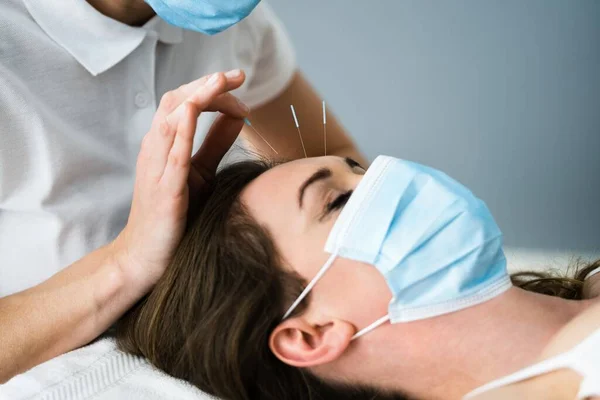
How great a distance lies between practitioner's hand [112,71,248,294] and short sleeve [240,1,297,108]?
441mm

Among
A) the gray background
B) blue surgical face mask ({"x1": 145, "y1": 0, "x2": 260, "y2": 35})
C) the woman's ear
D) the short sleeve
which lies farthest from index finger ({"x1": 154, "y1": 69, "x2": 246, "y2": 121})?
the gray background

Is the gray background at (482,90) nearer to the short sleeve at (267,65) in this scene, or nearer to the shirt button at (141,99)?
the short sleeve at (267,65)

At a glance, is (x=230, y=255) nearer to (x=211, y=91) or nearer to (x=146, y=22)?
(x=211, y=91)

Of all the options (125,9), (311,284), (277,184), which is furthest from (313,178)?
(125,9)

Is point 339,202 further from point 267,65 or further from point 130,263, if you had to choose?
point 267,65

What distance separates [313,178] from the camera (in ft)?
3.97

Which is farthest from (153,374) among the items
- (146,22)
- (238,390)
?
(146,22)

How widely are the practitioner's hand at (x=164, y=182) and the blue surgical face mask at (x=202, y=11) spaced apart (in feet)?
0.45

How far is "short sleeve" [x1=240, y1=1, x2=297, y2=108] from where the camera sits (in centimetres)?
170

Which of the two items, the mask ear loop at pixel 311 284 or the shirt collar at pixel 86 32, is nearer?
the mask ear loop at pixel 311 284

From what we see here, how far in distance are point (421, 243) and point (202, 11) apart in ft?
1.90

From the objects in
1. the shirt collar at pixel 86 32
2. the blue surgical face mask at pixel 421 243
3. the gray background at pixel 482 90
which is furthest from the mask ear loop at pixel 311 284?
the gray background at pixel 482 90

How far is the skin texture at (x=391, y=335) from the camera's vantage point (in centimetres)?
110

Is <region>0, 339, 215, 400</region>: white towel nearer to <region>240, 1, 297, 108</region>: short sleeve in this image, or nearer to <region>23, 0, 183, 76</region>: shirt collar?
<region>23, 0, 183, 76</region>: shirt collar
